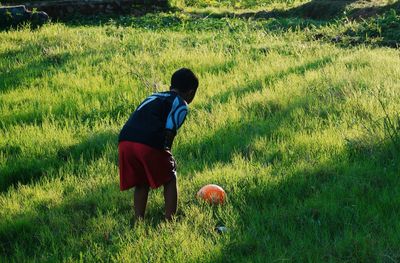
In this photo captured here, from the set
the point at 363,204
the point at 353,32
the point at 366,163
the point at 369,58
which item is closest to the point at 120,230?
the point at 363,204

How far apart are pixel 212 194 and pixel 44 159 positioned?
212cm

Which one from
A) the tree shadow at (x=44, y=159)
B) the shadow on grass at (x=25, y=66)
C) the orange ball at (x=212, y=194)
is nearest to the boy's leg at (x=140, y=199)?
the orange ball at (x=212, y=194)

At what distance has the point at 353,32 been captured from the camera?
13758mm

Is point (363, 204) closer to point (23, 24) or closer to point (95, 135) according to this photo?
point (95, 135)

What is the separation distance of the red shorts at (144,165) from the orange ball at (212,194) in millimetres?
401

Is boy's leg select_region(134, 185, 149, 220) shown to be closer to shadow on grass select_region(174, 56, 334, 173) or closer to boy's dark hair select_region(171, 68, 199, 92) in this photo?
boy's dark hair select_region(171, 68, 199, 92)

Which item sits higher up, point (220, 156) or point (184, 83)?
point (184, 83)

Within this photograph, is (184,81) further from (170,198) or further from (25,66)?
(25,66)

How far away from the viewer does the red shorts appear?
15.3 ft

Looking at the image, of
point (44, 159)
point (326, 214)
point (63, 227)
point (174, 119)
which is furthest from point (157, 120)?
point (44, 159)

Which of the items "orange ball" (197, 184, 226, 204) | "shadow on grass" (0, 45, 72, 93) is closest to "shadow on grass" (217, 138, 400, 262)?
"orange ball" (197, 184, 226, 204)

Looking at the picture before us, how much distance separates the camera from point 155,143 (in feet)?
15.3

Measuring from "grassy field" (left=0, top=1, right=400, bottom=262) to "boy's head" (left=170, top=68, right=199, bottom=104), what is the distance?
939 mm

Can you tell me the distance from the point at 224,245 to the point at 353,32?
10510 mm
